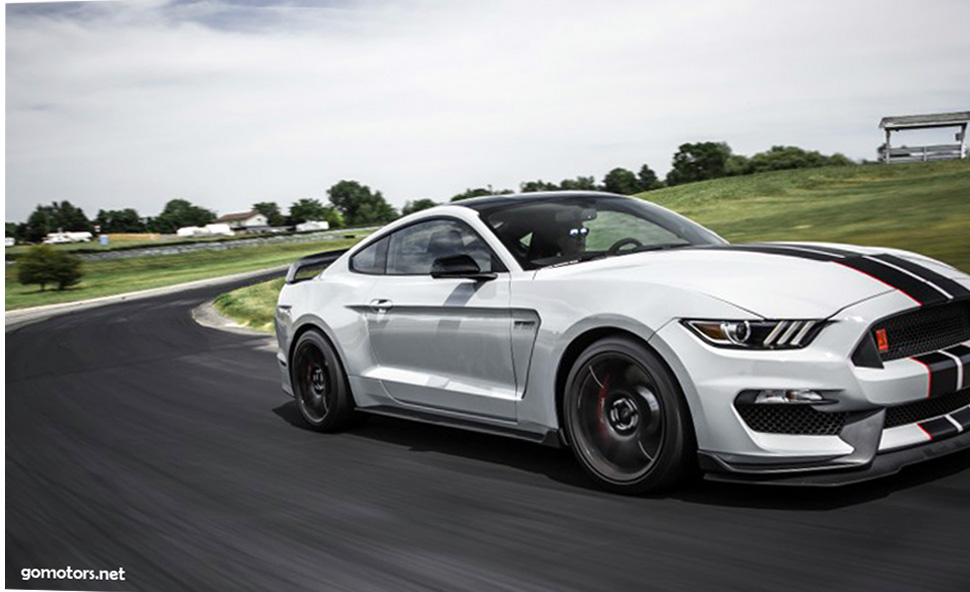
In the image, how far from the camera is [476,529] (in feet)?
12.9

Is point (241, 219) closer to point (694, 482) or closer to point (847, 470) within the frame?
point (694, 482)

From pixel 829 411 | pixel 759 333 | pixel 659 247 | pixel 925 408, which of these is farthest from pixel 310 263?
pixel 925 408

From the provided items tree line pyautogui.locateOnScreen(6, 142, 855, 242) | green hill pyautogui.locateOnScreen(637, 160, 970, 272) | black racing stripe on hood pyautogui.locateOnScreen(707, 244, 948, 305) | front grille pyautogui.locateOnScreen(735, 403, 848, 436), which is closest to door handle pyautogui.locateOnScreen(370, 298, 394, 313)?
tree line pyautogui.locateOnScreen(6, 142, 855, 242)

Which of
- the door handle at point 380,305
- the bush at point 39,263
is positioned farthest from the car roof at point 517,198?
the bush at point 39,263

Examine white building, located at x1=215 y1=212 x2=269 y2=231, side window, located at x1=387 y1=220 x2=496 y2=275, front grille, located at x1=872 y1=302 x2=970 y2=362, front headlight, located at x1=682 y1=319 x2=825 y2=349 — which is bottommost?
front grille, located at x1=872 y1=302 x2=970 y2=362

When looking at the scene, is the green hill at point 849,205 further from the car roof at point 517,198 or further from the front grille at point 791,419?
the front grille at point 791,419

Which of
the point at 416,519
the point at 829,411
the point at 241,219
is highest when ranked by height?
the point at 241,219

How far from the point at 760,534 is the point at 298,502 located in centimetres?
212

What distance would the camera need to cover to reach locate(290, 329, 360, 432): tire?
5.81 meters

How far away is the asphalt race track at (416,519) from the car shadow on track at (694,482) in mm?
13

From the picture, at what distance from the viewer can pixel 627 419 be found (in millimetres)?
4055

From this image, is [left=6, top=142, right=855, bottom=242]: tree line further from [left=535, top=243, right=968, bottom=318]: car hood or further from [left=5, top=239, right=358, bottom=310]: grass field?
[left=535, top=243, right=968, bottom=318]: car hood

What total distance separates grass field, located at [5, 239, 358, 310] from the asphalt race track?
4.75 ft

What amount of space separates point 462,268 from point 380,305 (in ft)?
2.85
